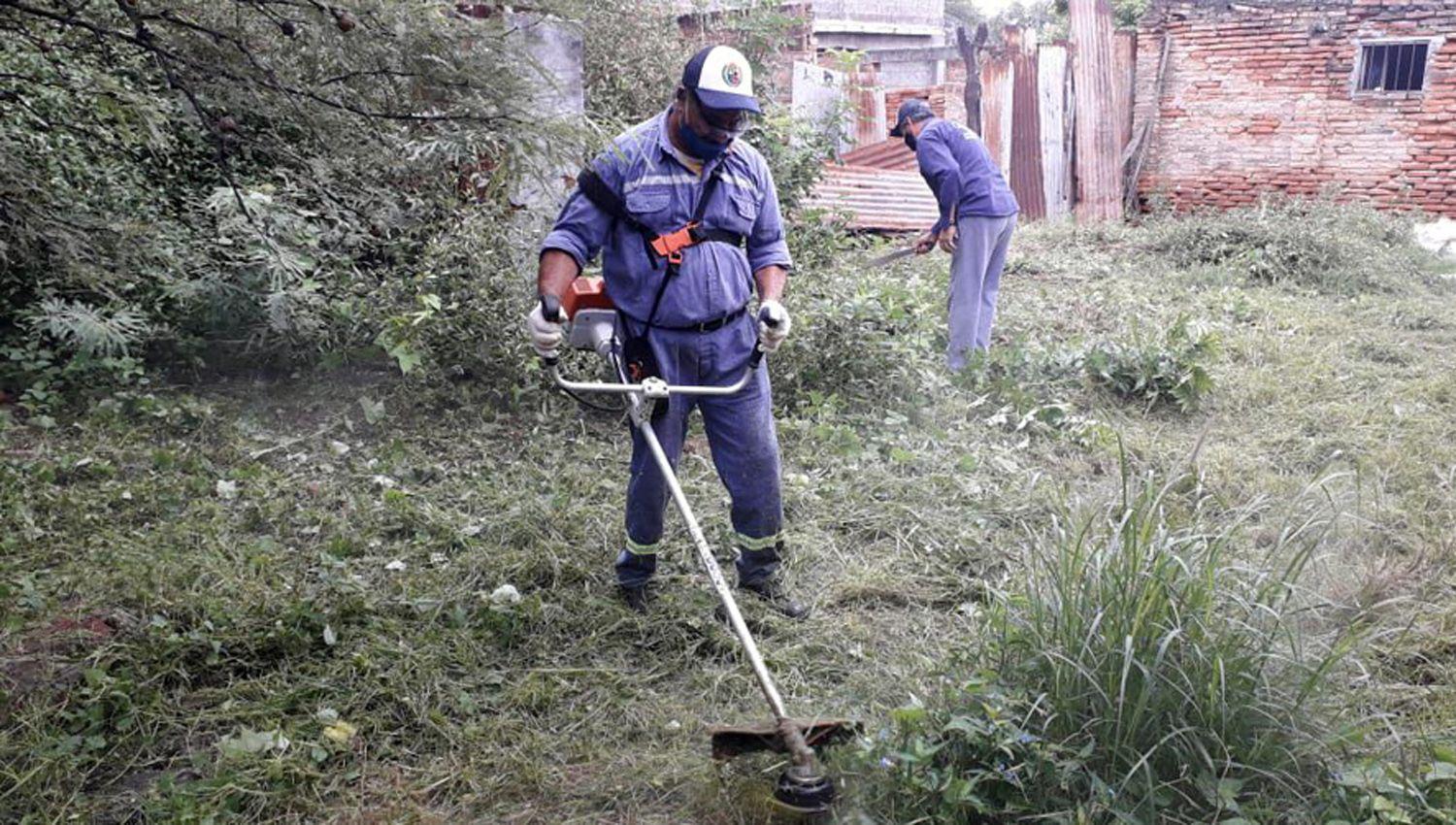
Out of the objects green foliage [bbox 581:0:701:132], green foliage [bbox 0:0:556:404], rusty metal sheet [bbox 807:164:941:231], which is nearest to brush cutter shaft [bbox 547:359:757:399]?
green foliage [bbox 0:0:556:404]

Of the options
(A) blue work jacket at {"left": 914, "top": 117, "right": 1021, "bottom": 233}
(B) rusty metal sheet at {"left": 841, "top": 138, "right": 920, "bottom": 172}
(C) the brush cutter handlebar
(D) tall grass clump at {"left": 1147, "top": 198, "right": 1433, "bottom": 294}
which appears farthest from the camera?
(B) rusty metal sheet at {"left": 841, "top": 138, "right": 920, "bottom": 172}

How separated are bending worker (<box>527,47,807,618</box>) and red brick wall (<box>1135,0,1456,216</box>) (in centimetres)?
1179

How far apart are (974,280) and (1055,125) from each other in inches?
314

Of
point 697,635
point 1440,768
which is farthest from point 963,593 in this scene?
point 1440,768

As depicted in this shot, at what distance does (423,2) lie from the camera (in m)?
2.90

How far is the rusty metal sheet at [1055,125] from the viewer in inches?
536

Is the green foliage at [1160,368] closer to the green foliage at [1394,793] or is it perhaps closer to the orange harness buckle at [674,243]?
the orange harness buckle at [674,243]

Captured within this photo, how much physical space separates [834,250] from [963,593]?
5.50 metres

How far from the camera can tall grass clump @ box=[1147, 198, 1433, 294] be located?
380 inches

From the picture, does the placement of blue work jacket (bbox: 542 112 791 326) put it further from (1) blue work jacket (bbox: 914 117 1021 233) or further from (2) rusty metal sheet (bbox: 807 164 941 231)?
(2) rusty metal sheet (bbox: 807 164 941 231)

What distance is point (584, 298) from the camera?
358 cm

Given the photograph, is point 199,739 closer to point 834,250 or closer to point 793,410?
point 793,410

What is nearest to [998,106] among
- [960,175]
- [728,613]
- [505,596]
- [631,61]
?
[631,61]

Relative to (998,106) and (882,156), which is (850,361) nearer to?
(882,156)
